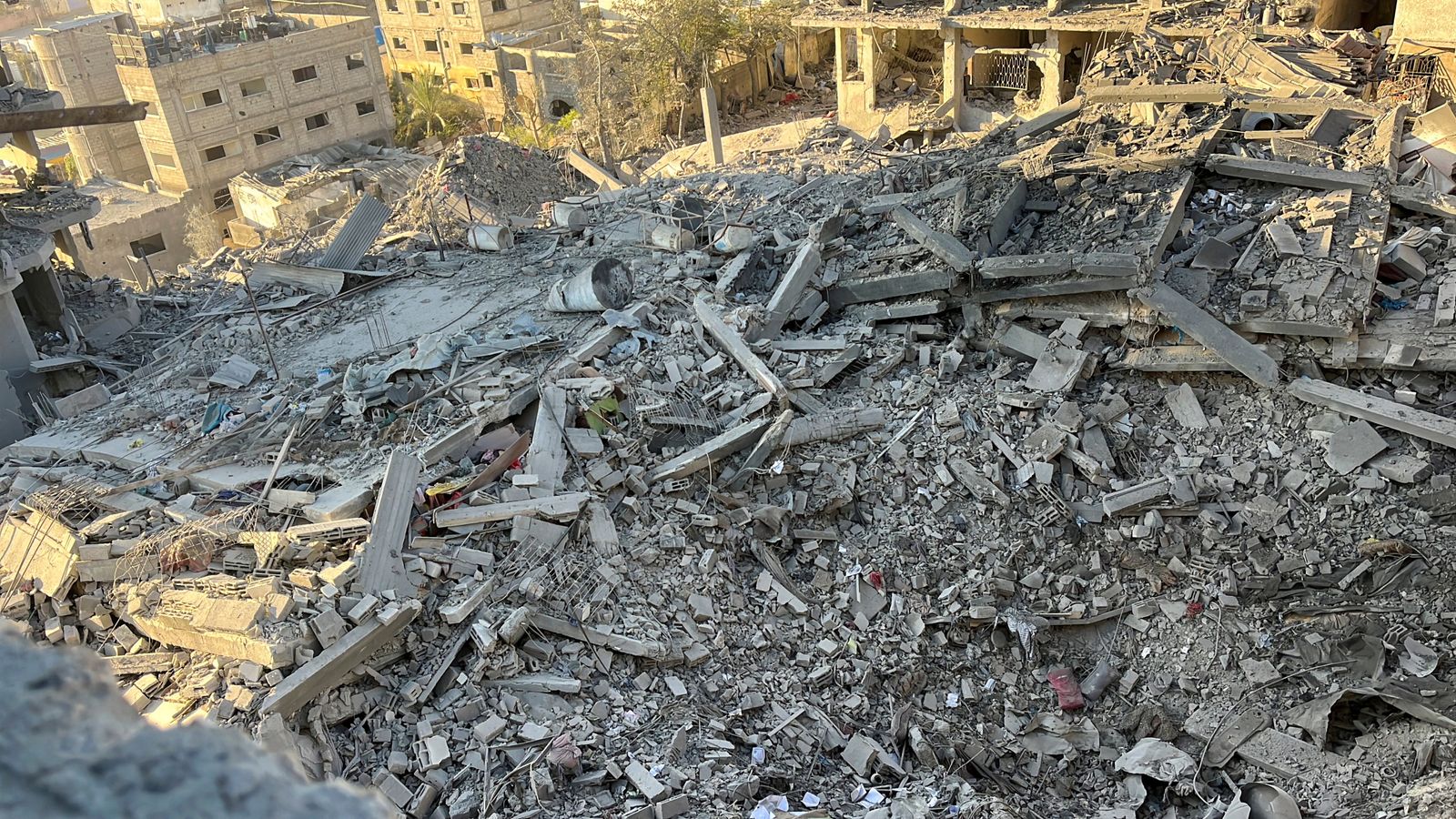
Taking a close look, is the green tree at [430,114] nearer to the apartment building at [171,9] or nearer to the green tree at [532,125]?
the green tree at [532,125]

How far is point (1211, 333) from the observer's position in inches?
349

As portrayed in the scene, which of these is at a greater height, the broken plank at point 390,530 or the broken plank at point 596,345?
the broken plank at point 596,345

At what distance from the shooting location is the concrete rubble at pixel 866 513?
6.55 m

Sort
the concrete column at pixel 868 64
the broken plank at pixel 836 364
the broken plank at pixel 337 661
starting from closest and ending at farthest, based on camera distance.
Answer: the broken plank at pixel 337 661 → the broken plank at pixel 836 364 → the concrete column at pixel 868 64

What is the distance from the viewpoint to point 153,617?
673cm

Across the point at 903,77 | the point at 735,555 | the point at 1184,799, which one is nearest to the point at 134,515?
the point at 735,555

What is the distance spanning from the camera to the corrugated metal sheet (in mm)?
12961

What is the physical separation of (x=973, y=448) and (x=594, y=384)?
3332 millimetres

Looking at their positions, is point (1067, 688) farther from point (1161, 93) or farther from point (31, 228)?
point (31, 228)

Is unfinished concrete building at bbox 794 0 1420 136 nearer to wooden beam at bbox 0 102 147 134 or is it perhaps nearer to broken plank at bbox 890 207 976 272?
broken plank at bbox 890 207 976 272

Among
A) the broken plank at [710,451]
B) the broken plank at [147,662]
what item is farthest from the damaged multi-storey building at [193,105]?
the broken plank at [710,451]

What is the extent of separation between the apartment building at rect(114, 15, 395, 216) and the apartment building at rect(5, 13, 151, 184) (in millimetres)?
1651

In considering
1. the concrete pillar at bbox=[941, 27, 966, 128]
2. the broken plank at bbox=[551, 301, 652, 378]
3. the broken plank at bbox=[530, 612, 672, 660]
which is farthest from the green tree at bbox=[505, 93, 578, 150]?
the broken plank at bbox=[530, 612, 672, 660]

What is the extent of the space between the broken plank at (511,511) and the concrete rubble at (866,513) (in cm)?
3
